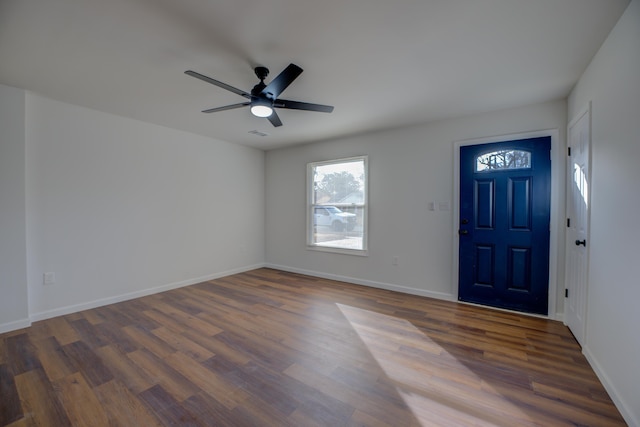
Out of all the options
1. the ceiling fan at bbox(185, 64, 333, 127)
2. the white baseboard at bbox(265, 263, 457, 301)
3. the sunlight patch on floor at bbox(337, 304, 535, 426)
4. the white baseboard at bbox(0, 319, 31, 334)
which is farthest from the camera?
the white baseboard at bbox(265, 263, 457, 301)

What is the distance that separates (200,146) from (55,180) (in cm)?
191

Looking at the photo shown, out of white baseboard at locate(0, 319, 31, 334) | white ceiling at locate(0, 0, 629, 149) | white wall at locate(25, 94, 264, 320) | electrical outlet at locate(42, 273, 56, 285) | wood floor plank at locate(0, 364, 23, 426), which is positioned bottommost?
wood floor plank at locate(0, 364, 23, 426)

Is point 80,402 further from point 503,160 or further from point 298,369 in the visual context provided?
point 503,160

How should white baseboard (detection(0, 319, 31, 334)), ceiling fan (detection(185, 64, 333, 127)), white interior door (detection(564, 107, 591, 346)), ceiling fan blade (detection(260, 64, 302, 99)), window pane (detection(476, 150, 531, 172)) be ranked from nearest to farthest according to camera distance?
1. ceiling fan blade (detection(260, 64, 302, 99))
2. ceiling fan (detection(185, 64, 333, 127))
3. white interior door (detection(564, 107, 591, 346))
4. white baseboard (detection(0, 319, 31, 334))
5. window pane (detection(476, 150, 531, 172))

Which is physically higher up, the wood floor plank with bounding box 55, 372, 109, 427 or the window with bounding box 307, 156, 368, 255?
the window with bounding box 307, 156, 368, 255

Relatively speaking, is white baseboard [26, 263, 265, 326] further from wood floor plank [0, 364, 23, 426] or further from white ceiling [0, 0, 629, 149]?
white ceiling [0, 0, 629, 149]

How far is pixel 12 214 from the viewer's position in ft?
8.89

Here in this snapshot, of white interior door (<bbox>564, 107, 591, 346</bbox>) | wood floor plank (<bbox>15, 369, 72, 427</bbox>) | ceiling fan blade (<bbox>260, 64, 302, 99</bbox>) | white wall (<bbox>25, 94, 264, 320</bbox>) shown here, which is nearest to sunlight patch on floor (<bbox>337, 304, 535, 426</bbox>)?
white interior door (<bbox>564, 107, 591, 346</bbox>)

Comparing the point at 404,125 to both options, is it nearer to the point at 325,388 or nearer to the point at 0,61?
the point at 325,388

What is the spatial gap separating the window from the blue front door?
1519 mm

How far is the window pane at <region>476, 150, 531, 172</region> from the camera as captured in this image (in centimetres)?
312

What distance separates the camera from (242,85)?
8.67 feet

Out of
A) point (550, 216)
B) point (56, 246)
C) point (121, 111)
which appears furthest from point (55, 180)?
point (550, 216)

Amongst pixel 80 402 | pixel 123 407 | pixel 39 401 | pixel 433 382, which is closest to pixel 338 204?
pixel 433 382
